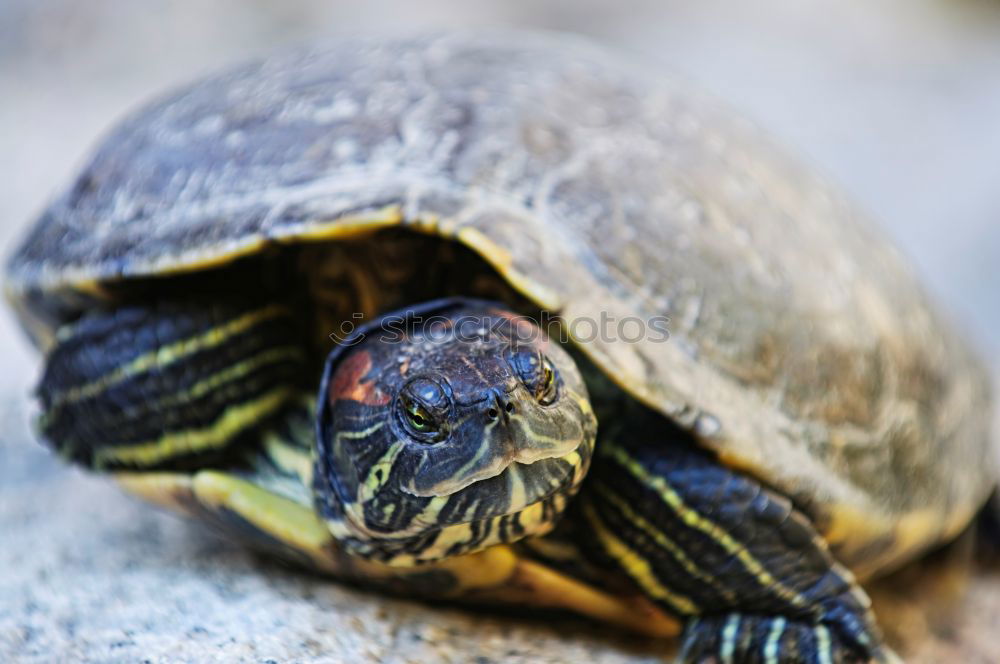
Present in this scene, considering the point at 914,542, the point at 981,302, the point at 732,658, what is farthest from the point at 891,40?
the point at 732,658

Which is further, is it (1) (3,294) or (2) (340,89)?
(1) (3,294)

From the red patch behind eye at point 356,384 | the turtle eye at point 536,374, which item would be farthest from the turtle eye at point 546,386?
the red patch behind eye at point 356,384

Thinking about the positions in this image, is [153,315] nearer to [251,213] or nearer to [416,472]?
[251,213]

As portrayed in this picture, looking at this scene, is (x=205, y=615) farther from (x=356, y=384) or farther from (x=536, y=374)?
(x=536, y=374)

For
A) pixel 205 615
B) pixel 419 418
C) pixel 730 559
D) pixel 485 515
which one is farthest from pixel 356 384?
pixel 730 559

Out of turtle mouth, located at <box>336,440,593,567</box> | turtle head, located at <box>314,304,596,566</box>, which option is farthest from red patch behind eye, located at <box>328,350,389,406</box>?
turtle mouth, located at <box>336,440,593,567</box>

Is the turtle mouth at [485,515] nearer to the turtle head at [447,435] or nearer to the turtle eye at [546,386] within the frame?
the turtle head at [447,435]

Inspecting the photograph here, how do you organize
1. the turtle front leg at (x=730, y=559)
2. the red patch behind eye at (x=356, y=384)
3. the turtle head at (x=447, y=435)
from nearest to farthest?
the turtle head at (x=447, y=435) < the red patch behind eye at (x=356, y=384) < the turtle front leg at (x=730, y=559)
